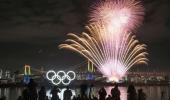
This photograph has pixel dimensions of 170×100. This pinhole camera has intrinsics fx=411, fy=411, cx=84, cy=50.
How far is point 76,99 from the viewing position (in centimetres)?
3475

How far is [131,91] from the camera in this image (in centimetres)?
3394

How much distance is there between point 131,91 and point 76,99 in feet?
15.4

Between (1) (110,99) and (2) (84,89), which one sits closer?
(1) (110,99)

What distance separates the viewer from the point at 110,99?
3300 centimetres

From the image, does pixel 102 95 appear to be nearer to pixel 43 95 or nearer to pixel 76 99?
pixel 76 99

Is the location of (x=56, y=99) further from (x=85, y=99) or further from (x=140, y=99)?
(x=140, y=99)

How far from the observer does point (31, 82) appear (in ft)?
108

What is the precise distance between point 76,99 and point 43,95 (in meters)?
2.81

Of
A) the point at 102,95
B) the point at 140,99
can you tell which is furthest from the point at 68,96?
the point at 140,99

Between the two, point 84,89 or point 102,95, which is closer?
point 102,95

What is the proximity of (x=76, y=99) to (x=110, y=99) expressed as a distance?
3.28 meters

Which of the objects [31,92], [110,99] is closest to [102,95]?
[110,99]

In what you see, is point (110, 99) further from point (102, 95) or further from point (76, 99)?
point (76, 99)

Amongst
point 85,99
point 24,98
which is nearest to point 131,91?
point 85,99
